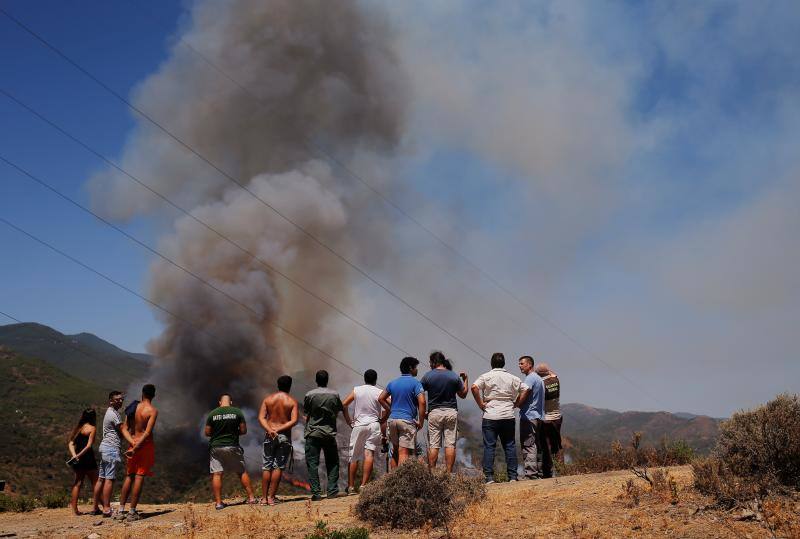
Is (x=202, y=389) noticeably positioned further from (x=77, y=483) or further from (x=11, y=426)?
(x=77, y=483)

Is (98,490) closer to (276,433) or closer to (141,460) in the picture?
(141,460)

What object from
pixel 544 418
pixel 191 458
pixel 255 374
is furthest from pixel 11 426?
pixel 544 418

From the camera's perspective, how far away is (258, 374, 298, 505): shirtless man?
33.8 ft

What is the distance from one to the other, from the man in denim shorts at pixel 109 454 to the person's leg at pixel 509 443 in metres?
5.60

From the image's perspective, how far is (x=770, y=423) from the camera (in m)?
7.98

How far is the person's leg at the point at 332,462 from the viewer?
1042 cm

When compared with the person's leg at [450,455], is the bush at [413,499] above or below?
below

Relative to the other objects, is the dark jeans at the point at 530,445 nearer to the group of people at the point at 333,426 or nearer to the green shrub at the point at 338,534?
the group of people at the point at 333,426

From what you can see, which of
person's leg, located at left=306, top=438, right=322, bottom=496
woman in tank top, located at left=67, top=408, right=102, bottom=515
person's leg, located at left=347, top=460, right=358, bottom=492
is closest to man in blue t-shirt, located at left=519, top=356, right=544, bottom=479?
person's leg, located at left=347, top=460, right=358, bottom=492

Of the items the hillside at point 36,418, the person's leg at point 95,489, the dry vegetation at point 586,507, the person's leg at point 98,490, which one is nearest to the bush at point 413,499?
the dry vegetation at point 586,507

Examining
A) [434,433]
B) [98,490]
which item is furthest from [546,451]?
[98,490]

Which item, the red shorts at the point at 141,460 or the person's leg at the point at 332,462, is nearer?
the red shorts at the point at 141,460

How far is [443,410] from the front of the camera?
33.8ft

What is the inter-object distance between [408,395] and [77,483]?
5227 millimetres
